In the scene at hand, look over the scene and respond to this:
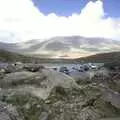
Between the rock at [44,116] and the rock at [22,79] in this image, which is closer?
the rock at [44,116]

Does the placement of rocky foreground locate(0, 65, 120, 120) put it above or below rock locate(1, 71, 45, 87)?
below

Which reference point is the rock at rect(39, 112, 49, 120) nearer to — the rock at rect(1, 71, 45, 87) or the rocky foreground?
the rocky foreground

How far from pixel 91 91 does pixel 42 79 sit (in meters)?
4.64

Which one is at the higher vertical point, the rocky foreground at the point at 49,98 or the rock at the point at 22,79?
the rock at the point at 22,79

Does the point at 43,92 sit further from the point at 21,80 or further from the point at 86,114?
the point at 86,114

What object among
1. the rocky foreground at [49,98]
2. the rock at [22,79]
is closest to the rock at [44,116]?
the rocky foreground at [49,98]

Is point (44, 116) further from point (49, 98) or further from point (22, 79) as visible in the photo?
point (22, 79)

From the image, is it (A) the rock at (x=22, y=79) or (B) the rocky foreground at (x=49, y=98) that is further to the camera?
(A) the rock at (x=22, y=79)

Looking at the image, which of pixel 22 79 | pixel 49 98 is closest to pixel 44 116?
pixel 49 98

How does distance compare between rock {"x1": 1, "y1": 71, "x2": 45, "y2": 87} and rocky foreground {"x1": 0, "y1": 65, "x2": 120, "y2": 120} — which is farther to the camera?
rock {"x1": 1, "y1": 71, "x2": 45, "y2": 87}

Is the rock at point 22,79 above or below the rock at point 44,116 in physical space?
above

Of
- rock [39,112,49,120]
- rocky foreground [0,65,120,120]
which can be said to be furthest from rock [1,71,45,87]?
rock [39,112,49,120]

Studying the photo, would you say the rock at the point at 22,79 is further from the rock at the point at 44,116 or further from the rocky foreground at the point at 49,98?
the rock at the point at 44,116

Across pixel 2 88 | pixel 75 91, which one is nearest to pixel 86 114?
pixel 75 91
